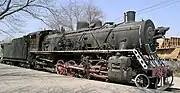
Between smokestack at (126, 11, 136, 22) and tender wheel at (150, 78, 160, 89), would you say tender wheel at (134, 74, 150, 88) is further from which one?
smokestack at (126, 11, 136, 22)

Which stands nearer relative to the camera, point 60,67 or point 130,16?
point 130,16

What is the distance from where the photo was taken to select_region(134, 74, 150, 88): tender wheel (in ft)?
41.0

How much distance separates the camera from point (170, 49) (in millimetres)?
33312

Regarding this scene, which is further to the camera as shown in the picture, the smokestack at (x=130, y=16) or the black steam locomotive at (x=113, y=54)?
the smokestack at (x=130, y=16)

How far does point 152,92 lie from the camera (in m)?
9.88

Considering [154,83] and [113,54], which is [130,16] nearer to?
[113,54]

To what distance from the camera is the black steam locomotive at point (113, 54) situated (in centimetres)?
1272

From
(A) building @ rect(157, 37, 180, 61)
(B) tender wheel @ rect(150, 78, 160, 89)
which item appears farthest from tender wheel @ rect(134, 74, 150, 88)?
(A) building @ rect(157, 37, 180, 61)

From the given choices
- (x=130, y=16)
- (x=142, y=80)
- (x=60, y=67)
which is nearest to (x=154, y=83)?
(x=142, y=80)

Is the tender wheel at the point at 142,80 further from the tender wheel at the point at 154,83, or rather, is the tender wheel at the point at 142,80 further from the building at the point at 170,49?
the building at the point at 170,49

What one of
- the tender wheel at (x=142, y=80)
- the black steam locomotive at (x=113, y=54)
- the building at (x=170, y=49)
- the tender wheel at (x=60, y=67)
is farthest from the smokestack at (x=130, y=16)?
the building at (x=170, y=49)

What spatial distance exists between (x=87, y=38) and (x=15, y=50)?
1389 centimetres

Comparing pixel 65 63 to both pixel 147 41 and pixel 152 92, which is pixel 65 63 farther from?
pixel 152 92

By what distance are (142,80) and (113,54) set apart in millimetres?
2270
